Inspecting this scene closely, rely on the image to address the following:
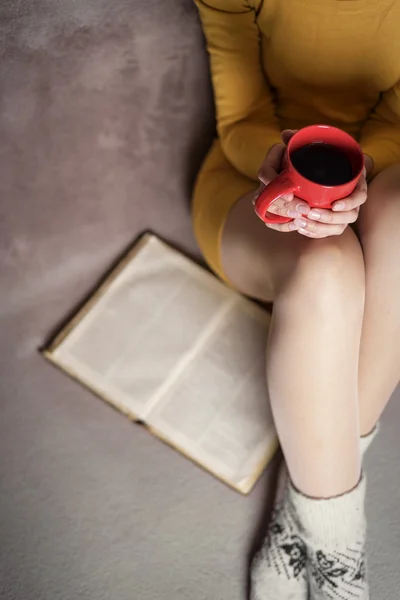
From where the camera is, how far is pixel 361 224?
0.79 metres

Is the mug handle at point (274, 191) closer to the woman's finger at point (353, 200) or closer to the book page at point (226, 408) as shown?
the woman's finger at point (353, 200)

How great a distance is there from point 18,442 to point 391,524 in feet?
1.80

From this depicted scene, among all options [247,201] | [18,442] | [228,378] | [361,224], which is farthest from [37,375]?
[361,224]

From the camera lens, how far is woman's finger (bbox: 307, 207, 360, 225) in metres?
0.63

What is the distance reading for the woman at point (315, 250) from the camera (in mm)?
714

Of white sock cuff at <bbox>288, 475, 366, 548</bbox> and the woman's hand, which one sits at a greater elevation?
the woman's hand

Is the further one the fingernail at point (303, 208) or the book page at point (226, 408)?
the book page at point (226, 408)

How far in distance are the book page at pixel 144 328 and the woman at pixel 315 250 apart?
138 millimetres

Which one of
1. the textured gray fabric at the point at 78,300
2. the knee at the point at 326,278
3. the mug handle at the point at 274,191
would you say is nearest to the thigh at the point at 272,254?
the knee at the point at 326,278

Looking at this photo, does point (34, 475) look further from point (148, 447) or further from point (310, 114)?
point (310, 114)

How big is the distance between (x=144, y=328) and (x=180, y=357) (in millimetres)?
72

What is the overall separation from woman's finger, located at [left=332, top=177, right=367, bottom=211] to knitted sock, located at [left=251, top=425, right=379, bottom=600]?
0.35m

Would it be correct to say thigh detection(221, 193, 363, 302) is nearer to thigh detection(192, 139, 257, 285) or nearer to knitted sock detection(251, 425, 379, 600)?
thigh detection(192, 139, 257, 285)

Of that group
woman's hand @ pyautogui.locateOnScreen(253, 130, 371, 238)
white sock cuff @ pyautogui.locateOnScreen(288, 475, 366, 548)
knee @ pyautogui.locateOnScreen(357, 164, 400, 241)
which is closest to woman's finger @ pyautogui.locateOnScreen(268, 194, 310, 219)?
woman's hand @ pyautogui.locateOnScreen(253, 130, 371, 238)
